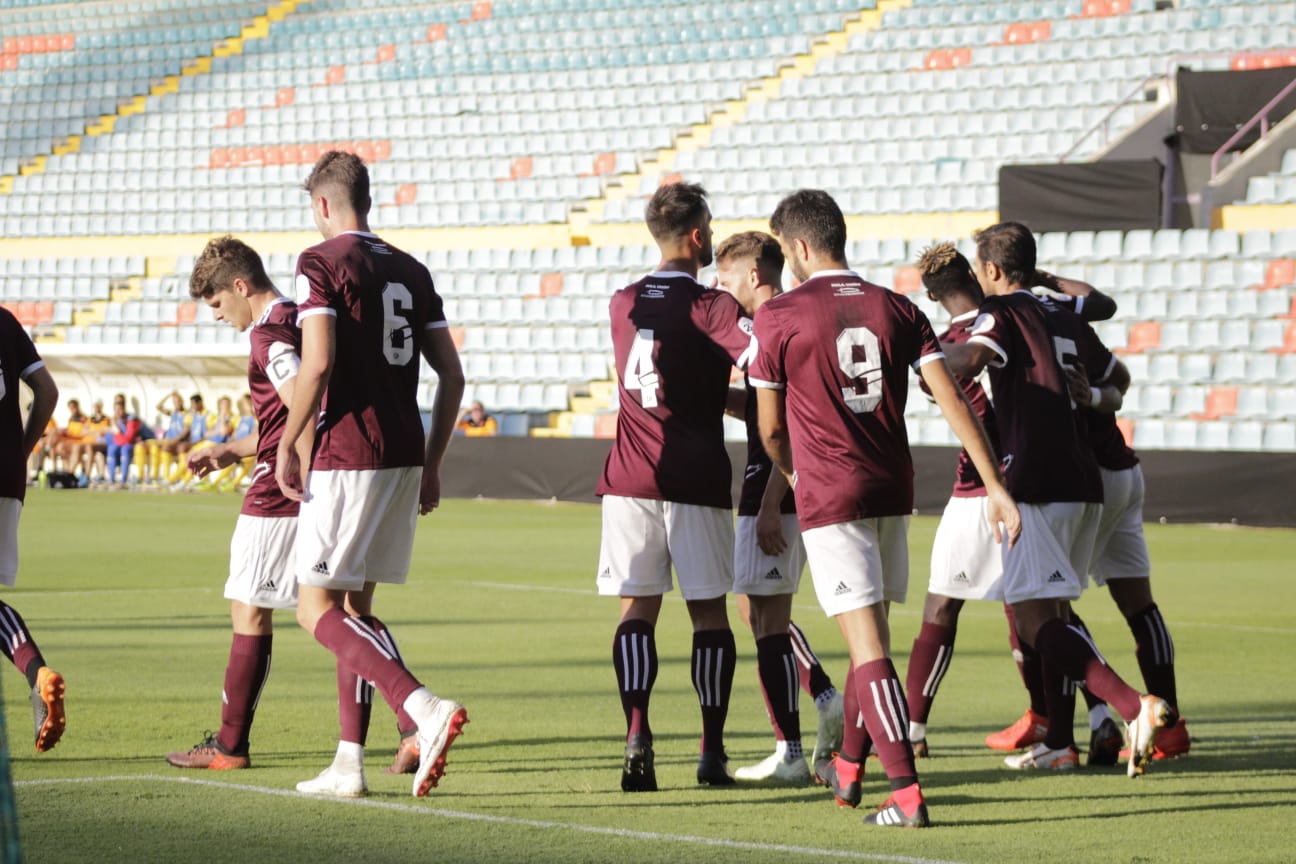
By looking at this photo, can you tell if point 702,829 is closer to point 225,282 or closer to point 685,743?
point 685,743

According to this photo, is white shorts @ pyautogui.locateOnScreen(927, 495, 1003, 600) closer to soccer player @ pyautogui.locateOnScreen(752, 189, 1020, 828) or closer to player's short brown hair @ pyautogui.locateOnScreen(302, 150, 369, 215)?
soccer player @ pyautogui.locateOnScreen(752, 189, 1020, 828)

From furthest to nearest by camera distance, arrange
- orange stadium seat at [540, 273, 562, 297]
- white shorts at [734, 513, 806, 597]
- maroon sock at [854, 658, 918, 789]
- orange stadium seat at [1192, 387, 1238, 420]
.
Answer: orange stadium seat at [540, 273, 562, 297]
orange stadium seat at [1192, 387, 1238, 420]
white shorts at [734, 513, 806, 597]
maroon sock at [854, 658, 918, 789]

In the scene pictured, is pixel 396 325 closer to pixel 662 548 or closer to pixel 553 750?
pixel 662 548

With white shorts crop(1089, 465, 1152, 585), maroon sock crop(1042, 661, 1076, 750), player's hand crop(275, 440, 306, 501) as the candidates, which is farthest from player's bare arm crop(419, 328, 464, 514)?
white shorts crop(1089, 465, 1152, 585)

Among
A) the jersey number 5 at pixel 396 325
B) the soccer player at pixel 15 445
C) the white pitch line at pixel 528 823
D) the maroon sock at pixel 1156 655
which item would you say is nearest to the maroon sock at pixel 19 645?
the soccer player at pixel 15 445

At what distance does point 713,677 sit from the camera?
6.33 meters

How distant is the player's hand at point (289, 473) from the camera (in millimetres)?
5840

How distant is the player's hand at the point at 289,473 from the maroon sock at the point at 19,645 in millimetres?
1301

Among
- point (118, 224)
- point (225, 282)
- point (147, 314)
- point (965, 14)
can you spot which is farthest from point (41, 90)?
point (225, 282)

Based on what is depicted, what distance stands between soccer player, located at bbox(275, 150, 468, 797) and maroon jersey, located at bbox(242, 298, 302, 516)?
39 cm

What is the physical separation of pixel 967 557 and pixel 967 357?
3.21 ft

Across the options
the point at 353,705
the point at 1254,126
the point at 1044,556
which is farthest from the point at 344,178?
the point at 1254,126

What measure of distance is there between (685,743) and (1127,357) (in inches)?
735

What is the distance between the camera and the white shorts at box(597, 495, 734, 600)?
246 inches
